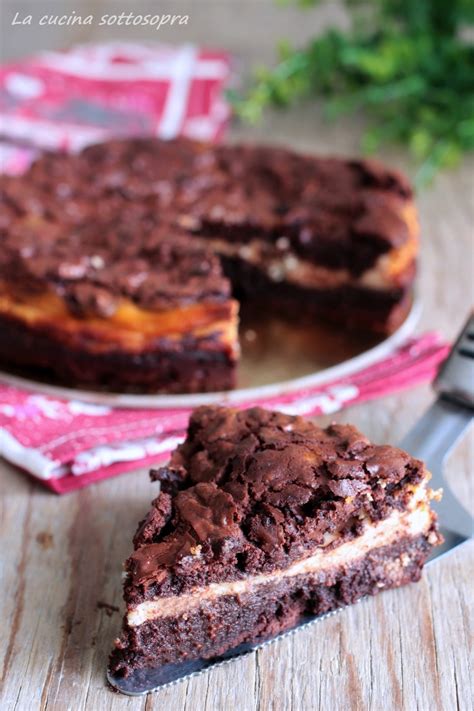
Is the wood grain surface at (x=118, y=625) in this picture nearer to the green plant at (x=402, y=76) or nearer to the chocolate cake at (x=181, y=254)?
the chocolate cake at (x=181, y=254)

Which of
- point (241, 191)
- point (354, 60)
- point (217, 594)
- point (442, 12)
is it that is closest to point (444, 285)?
point (241, 191)

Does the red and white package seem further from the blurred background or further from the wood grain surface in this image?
the wood grain surface

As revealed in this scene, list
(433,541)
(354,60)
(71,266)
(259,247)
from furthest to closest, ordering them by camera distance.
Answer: (354,60)
(259,247)
(71,266)
(433,541)

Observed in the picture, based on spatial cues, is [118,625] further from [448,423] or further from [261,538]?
[448,423]

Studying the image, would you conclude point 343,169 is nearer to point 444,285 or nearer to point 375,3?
point 444,285

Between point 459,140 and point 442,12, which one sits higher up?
point 442,12
